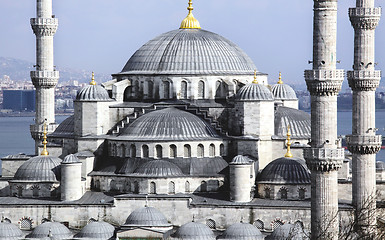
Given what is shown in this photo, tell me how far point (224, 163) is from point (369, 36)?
9.53m

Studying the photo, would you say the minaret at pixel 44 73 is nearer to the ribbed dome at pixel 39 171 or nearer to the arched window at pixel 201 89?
the ribbed dome at pixel 39 171

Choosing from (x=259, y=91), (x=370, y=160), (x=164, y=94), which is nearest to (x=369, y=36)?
(x=370, y=160)

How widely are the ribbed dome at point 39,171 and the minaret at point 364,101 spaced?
13147 mm

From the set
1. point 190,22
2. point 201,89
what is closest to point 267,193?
point 201,89

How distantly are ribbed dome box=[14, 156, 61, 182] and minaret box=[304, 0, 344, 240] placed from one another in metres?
13.6

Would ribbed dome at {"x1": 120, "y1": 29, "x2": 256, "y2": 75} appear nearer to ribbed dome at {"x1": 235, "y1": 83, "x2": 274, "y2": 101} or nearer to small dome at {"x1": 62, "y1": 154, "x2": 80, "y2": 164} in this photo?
ribbed dome at {"x1": 235, "y1": 83, "x2": 274, "y2": 101}

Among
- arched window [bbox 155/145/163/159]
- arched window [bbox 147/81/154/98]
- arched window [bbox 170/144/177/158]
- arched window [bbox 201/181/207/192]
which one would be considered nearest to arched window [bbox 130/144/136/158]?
arched window [bbox 155/145/163/159]

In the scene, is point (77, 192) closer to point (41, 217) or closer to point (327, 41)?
point (41, 217)

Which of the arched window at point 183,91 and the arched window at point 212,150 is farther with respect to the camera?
the arched window at point 183,91

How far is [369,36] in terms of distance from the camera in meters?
46.1

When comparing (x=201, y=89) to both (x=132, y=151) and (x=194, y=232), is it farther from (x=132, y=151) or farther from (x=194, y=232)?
(x=194, y=232)

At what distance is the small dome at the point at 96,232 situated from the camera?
155ft

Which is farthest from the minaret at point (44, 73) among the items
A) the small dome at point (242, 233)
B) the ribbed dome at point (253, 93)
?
the small dome at point (242, 233)

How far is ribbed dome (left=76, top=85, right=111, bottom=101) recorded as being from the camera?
54094 mm
